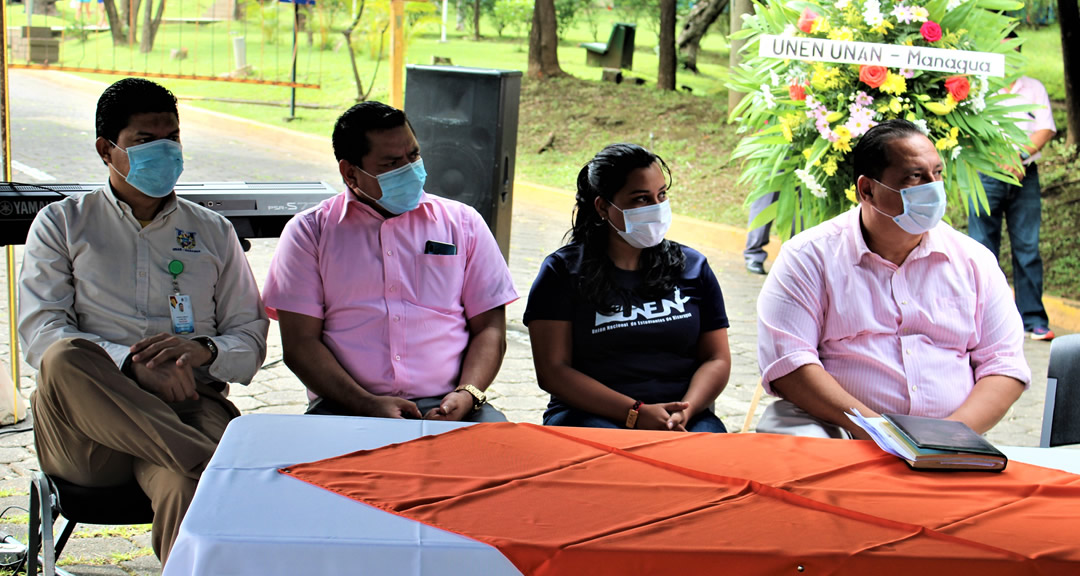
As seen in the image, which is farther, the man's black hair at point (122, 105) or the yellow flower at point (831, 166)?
the yellow flower at point (831, 166)

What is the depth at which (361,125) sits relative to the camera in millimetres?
3410

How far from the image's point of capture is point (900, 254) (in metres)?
3.38

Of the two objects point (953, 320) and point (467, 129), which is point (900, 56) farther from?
point (467, 129)

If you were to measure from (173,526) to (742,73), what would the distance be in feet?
11.4

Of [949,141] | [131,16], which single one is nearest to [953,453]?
[949,141]

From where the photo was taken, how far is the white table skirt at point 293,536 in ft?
6.01

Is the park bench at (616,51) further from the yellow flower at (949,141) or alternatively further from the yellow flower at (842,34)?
the yellow flower at (949,141)

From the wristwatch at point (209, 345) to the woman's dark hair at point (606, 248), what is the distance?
45.7 inches

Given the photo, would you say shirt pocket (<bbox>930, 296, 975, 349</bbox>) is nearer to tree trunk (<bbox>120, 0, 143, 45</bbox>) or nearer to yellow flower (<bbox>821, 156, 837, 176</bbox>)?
yellow flower (<bbox>821, 156, 837, 176</bbox>)

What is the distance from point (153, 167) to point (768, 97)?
2756 millimetres

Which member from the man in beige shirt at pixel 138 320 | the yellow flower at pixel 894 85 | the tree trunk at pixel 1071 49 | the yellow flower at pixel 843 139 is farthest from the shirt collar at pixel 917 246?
the tree trunk at pixel 1071 49

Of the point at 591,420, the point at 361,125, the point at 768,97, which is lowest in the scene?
the point at 591,420

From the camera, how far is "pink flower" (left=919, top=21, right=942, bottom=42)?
14.7 ft

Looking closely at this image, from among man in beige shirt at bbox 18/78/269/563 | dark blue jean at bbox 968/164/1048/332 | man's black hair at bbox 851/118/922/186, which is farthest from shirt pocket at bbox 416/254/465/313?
dark blue jean at bbox 968/164/1048/332
